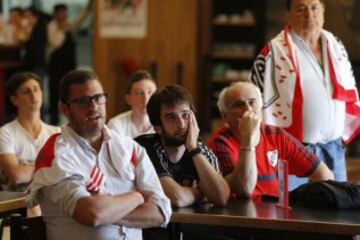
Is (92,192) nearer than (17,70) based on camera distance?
Yes

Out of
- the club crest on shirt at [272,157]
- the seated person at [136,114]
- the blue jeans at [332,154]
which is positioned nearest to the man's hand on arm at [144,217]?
the club crest on shirt at [272,157]

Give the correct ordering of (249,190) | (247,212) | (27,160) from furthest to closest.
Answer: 1. (27,160)
2. (249,190)
3. (247,212)

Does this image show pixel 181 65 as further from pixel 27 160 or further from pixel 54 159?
pixel 54 159

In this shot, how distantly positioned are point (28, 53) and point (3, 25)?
42 centimetres

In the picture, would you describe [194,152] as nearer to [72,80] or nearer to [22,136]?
[72,80]

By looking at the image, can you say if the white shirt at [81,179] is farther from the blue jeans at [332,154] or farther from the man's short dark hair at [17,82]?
the man's short dark hair at [17,82]

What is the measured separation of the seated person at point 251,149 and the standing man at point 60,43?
19.3 ft

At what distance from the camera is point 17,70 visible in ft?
31.0

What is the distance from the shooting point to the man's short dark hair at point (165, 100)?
11.4ft

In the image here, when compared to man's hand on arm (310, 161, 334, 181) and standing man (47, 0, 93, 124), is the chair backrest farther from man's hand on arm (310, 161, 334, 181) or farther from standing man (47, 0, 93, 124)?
standing man (47, 0, 93, 124)

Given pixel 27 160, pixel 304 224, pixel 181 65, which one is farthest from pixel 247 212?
pixel 181 65

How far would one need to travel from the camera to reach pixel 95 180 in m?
2.98

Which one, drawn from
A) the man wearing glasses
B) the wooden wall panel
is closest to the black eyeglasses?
the man wearing glasses

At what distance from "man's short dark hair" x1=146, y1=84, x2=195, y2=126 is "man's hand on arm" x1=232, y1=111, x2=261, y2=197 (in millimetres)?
275
